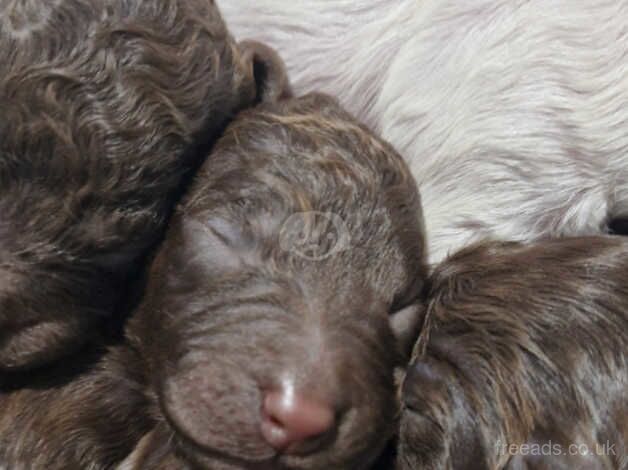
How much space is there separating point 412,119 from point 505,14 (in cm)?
24

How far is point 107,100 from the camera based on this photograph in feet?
4.91

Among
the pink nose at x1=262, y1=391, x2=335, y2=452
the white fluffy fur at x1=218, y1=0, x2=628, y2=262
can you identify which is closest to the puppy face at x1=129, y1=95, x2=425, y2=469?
the pink nose at x1=262, y1=391, x2=335, y2=452

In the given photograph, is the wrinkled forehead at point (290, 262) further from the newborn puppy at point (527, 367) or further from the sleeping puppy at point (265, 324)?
the newborn puppy at point (527, 367)

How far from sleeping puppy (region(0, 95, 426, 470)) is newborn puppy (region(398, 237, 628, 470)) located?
63 mm

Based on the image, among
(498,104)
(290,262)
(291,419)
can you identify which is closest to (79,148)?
(290,262)

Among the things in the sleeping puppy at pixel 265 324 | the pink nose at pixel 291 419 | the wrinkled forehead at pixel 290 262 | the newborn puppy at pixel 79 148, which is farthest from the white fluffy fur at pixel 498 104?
the pink nose at pixel 291 419

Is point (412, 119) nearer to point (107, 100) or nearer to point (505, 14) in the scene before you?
point (505, 14)

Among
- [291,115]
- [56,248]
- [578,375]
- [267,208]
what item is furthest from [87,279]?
→ [578,375]

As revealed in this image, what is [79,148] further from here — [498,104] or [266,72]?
[498,104]

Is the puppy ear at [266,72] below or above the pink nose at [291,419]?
above

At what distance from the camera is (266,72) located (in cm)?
179

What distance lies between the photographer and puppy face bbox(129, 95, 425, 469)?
52.9 inches

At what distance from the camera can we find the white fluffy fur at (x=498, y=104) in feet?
5.52

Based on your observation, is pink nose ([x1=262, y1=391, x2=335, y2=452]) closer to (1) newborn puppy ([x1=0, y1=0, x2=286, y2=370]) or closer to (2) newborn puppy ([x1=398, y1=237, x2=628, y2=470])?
(2) newborn puppy ([x1=398, y1=237, x2=628, y2=470])
